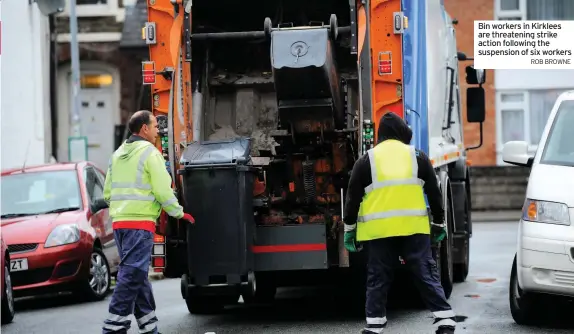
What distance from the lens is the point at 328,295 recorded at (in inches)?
473

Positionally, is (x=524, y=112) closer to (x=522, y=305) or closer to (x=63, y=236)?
(x=63, y=236)

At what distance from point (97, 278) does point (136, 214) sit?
4.44m

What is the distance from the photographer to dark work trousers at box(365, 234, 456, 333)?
7.73 meters

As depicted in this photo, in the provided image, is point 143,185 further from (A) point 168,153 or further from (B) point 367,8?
(B) point 367,8

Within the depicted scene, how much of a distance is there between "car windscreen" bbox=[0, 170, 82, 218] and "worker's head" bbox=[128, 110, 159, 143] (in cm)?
431

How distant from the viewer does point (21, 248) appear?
39.6 feet

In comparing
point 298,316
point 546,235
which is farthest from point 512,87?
point 546,235

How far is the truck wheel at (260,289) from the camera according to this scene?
29.3 feet

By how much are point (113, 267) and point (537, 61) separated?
5459 millimetres

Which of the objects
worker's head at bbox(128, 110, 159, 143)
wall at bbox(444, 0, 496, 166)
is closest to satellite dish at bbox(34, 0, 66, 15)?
worker's head at bbox(128, 110, 159, 143)

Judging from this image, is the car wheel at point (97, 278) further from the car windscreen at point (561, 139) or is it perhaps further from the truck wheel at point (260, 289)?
the car windscreen at point (561, 139)

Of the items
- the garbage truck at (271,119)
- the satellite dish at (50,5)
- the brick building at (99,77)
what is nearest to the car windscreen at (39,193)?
the garbage truck at (271,119)

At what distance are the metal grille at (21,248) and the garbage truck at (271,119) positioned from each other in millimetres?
2327

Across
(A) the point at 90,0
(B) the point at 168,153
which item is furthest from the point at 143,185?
(A) the point at 90,0
